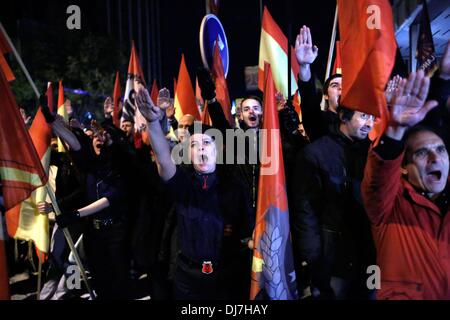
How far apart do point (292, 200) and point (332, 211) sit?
1.38ft

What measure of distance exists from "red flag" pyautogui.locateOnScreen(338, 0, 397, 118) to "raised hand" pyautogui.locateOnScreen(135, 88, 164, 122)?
1.19 metres

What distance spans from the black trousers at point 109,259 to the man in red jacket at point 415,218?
2.77m

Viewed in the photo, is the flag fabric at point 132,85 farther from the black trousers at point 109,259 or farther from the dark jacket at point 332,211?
the dark jacket at point 332,211

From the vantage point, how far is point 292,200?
3318 mm

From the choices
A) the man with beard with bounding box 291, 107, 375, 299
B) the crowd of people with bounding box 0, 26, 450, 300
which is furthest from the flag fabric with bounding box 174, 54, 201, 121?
the man with beard with bounding box 291, 107, 375, 299

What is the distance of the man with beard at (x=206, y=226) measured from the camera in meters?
3.03

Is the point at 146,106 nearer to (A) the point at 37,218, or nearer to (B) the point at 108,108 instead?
(A) the point at 37,218

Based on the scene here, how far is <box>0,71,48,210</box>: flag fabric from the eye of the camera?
2914 mm

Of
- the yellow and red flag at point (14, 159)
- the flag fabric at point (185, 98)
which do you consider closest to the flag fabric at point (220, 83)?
the flag fabric at point (185, 98)

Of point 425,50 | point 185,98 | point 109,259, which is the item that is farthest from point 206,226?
point 185,98

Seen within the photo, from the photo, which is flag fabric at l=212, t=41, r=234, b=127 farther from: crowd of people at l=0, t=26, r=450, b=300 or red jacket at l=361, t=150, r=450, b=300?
red jacket at l=361, t=150, r=450, b=300

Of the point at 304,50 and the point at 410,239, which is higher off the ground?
the point at 304,50

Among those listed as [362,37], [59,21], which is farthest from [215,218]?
[59,21]

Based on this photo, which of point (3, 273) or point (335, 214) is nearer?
point (3, 273)
